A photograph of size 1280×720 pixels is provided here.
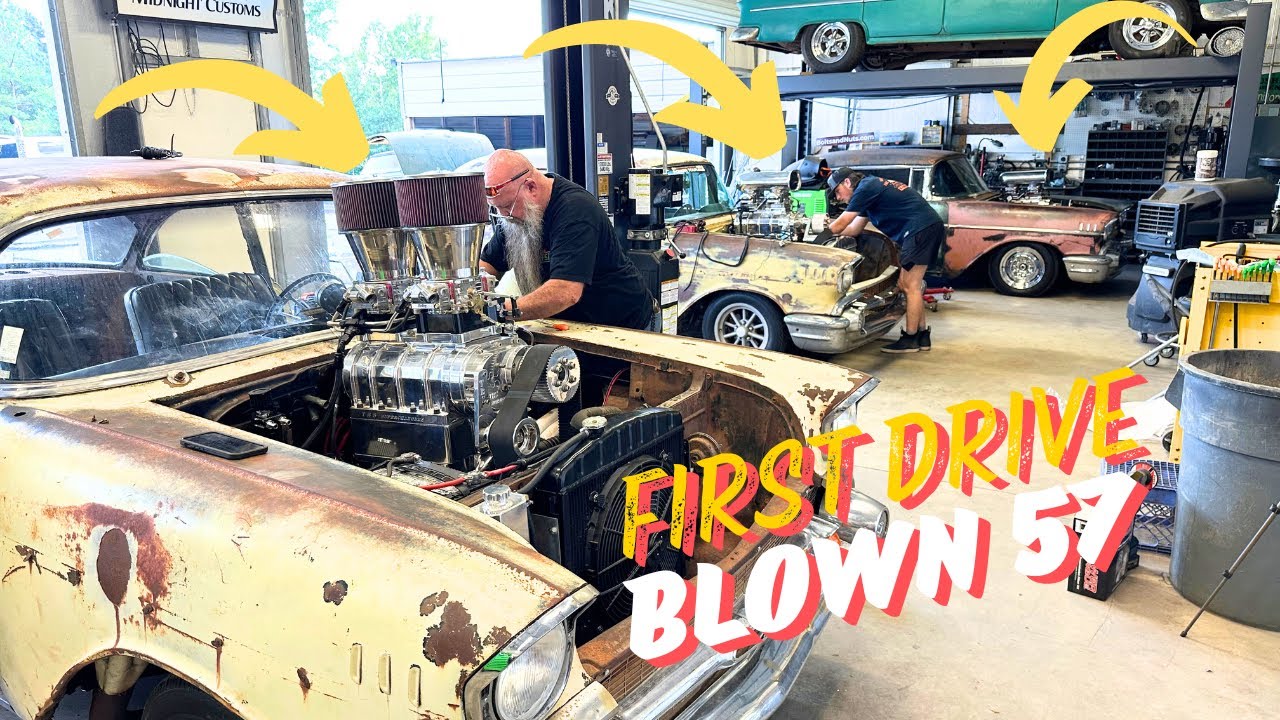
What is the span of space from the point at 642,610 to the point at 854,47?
9.35 m

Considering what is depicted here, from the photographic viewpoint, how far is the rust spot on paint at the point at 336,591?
1.41 metres

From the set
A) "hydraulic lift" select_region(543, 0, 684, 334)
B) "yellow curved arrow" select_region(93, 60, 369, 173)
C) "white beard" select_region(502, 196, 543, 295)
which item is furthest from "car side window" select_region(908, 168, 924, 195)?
"white beard" select_region(502, 196, 543, 295)

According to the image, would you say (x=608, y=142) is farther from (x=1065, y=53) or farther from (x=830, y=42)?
(x=1065, y=53)

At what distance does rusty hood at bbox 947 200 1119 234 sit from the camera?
923 centimetres

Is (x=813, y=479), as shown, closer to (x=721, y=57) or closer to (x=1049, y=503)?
(x=1049, y=503)

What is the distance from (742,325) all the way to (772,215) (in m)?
1.26

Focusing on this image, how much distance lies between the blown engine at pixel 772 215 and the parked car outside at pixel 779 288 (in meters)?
0.14

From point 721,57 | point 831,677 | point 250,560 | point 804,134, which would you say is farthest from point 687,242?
point 721,57

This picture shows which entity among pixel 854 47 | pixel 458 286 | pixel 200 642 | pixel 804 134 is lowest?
pixel 200 642

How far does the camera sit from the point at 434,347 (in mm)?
2365

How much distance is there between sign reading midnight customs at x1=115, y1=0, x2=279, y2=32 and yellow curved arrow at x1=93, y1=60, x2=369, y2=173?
0.29 metres

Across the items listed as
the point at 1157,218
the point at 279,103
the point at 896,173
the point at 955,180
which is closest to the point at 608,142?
the point at 279,103

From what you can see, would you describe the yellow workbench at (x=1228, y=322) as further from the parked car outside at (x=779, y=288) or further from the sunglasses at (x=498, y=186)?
the sunglasses at (x=498, y=186)

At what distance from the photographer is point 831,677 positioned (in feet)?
9.29
